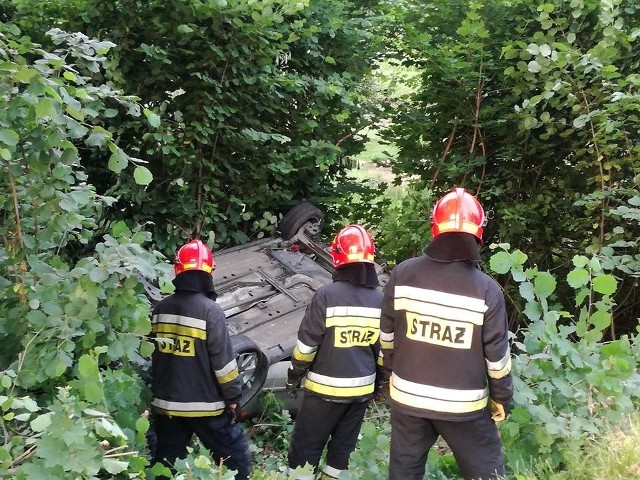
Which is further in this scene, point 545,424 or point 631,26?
point 631,26

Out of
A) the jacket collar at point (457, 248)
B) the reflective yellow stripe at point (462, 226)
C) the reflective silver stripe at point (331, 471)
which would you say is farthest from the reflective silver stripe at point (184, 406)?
the reflective yellow stripe at point (462, 226)

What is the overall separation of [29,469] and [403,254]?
4.65 meters

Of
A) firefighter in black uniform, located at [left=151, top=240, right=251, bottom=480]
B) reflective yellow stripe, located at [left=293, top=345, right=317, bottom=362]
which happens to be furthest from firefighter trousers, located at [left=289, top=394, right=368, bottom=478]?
firefighter in black uniform, located at [left=151, top=240, right=251, bottom=480]

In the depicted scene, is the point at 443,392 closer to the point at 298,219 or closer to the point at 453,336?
the point at 453,336

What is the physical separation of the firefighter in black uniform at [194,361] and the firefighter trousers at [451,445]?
3.41ft

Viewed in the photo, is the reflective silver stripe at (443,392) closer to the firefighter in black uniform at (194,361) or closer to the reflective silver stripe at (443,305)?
the reflective silver stripe at (443,305)

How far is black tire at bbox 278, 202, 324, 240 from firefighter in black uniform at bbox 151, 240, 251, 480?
8.21ft

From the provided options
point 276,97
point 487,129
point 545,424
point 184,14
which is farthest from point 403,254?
point 545,424

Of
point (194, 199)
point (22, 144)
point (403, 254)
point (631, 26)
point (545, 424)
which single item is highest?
point (631, 26)

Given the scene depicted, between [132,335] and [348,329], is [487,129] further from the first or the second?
[132,335]

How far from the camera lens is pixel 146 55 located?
5.26 metres

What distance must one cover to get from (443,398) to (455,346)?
25 centimetres

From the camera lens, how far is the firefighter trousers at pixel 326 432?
3629 millimetres

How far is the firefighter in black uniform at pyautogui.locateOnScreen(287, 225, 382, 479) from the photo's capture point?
11.5ft
